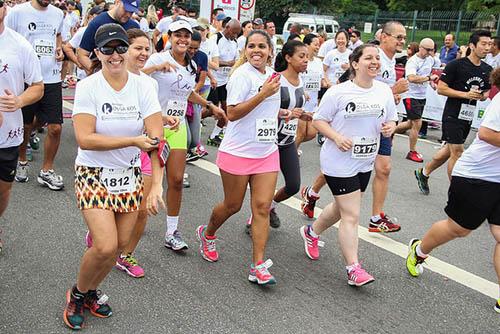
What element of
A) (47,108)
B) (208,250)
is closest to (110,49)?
(208,250)

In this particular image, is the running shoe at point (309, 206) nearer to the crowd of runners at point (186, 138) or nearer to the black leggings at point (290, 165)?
the crowd of runners at point (186, 138)

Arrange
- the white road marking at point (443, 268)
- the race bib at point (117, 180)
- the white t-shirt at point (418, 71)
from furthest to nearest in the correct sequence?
the white t-shirt at point (418, 71) → the white road marking at point (443, 268) → the race bib at point (117, 180)

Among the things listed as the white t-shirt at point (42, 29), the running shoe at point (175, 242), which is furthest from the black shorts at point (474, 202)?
the white t-shirt at point (42, 29)

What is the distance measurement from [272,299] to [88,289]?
51.7 inches

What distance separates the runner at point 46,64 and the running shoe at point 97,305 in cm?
290

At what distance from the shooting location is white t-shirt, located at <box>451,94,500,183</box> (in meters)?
4.07

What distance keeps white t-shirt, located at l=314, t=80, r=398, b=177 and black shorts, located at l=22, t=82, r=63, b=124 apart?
10.4 feet

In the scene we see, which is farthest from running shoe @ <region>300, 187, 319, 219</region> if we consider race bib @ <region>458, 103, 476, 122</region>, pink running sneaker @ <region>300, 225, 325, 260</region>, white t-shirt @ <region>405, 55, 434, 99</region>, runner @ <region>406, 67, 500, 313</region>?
white t-shirt @ <region>405, 55, 434, 99</region>

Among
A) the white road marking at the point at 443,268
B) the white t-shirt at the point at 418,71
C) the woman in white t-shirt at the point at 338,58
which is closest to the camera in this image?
the white road marking at the point at 443,268

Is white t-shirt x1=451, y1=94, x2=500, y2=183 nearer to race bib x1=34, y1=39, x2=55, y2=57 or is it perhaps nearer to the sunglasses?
the sunglasses

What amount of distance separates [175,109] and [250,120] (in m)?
1.05

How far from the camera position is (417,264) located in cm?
474

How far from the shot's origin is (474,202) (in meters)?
4.20

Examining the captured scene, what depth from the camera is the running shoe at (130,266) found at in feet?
14.5
